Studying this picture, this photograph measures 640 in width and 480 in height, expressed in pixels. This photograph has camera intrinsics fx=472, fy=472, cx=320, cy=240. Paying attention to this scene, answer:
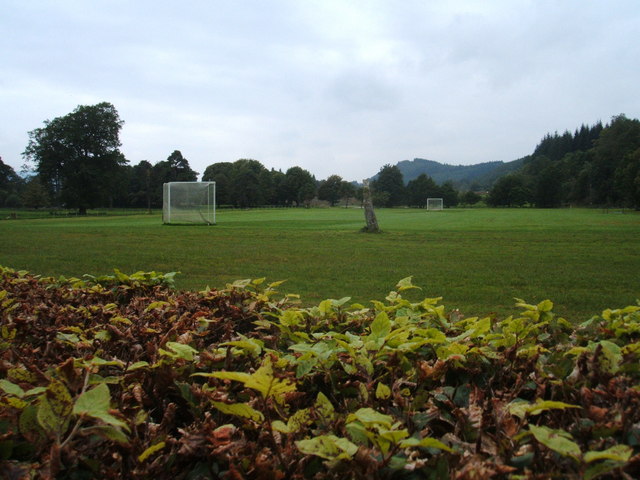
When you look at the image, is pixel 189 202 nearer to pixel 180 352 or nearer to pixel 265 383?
pixel 180 352

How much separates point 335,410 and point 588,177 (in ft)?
350

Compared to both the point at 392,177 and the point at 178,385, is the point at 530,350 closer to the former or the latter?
the point at 178,385

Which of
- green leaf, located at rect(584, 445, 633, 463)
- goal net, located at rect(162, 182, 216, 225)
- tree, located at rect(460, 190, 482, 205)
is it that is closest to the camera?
green leaf, located at rect(584, 445, 633, 463)

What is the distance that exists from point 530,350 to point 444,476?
829mm

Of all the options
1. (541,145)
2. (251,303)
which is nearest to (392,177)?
(541,145)

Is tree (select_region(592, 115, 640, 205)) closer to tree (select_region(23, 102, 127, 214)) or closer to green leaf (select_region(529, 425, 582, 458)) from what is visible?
tree (select_region(23, 102, 127, 214))

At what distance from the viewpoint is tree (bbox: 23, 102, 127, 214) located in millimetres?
62781

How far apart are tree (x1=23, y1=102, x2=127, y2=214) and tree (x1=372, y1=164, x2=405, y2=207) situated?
8435cm

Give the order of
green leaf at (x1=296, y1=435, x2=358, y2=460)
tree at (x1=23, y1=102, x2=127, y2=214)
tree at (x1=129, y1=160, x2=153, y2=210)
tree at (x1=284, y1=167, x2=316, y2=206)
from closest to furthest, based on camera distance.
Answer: green leaf at (x1=296, y1=435, x2=358, y2=460) < tree at (x1=23, y1=102, x2=127, y2=214) < tree at (x1=129, y1=160, x2=153, y2=210) < tree at (x1=284, y1=167, x2=316, y2=206)

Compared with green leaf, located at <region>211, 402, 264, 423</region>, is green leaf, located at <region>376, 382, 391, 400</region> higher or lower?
lower

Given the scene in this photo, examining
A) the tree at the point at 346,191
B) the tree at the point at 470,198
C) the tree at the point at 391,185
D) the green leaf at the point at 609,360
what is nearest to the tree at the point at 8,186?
the tree at the point at 346,191

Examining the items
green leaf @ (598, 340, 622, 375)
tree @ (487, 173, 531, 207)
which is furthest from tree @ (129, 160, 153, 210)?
green leaf @ (598, 340, 622, 375)

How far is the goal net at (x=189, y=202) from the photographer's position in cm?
3519

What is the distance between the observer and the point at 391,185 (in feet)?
456
